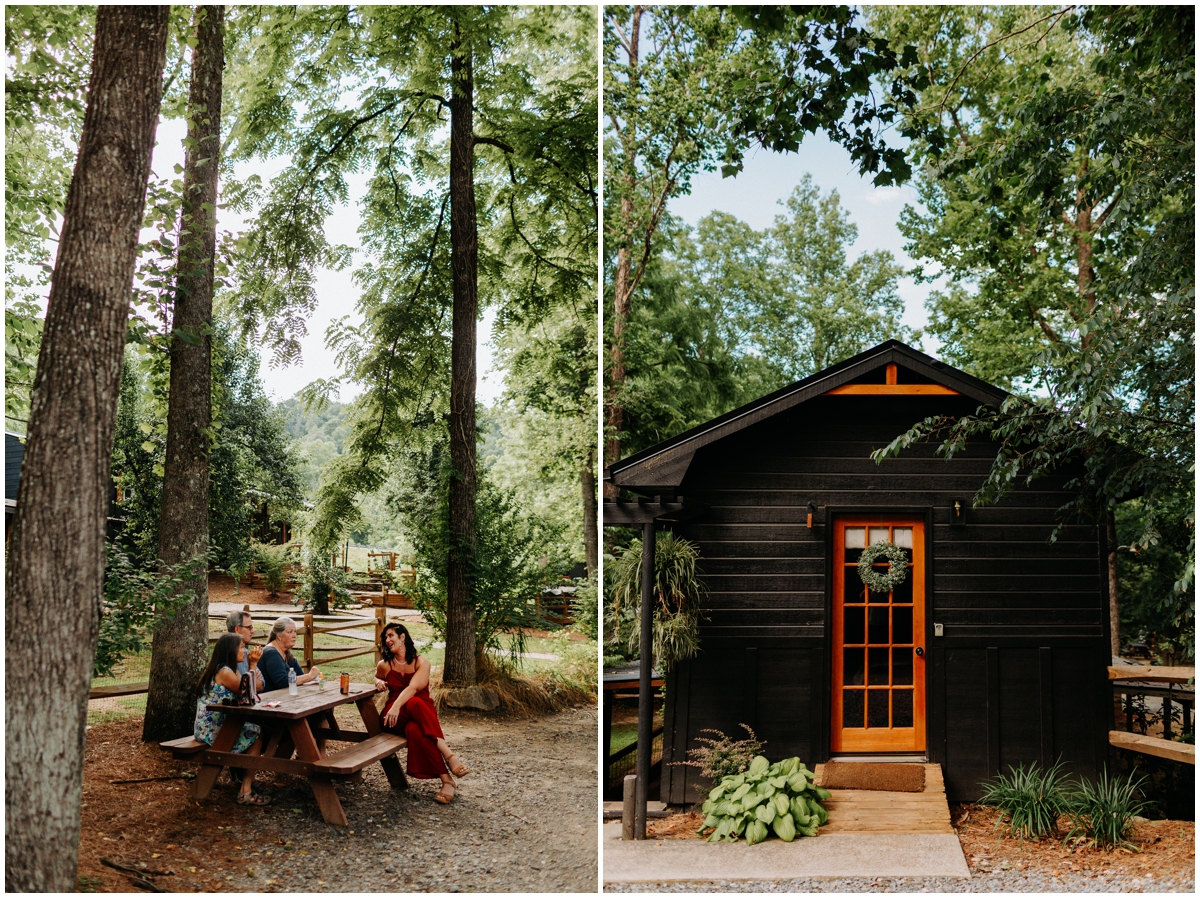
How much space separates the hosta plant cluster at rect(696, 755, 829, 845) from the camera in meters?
4.57

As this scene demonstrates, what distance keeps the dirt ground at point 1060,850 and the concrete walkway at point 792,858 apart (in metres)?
0.23

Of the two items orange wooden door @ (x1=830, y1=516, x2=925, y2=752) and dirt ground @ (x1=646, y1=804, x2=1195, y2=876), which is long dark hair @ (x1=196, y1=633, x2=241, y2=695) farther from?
orange wooden door @ (x1=830, y1=516, x2=925, y2=752)

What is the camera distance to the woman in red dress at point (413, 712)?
4.71 metres

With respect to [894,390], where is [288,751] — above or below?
below

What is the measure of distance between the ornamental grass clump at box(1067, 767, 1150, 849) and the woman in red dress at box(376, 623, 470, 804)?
3576 mm

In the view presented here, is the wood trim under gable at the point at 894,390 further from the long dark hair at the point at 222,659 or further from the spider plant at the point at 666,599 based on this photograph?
the long dark hair at the point at 222,659

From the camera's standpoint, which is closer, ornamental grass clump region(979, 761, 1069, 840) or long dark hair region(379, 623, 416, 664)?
ornamental grass clump region(979, 761, 1069, 840)

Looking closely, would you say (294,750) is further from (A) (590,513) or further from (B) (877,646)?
(B) (877,646)

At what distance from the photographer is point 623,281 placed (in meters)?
9.88

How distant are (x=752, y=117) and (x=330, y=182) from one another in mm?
3084

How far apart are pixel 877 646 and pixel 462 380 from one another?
3604 millimetres

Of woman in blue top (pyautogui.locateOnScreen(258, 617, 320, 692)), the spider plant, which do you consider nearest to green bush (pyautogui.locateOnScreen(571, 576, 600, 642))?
the spider plant

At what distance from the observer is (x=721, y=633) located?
5.42 meters

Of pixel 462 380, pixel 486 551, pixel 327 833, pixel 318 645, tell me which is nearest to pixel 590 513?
pixel 486 551
